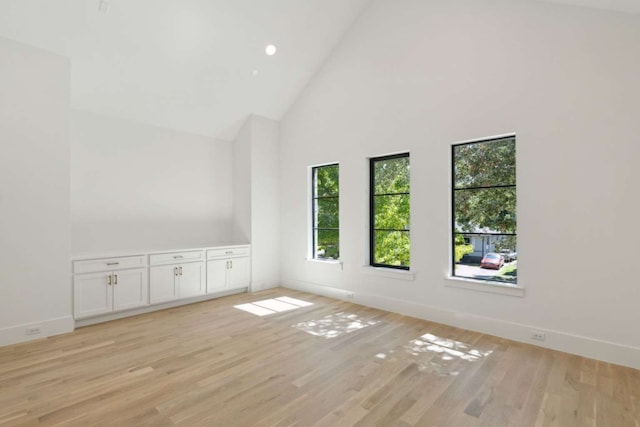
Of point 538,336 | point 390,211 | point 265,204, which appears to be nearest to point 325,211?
point 265,204

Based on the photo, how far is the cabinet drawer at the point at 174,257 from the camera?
15.4 feet

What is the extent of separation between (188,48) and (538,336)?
5.27 metres

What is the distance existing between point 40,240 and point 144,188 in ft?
5.38

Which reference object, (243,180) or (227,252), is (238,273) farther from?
(243,180)

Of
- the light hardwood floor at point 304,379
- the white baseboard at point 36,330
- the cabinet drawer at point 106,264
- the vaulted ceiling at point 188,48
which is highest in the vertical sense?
the vaulted ceiling at point 188,48

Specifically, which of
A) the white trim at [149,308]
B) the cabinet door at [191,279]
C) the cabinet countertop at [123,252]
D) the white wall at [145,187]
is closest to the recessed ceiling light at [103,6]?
the white wall at [145,187]

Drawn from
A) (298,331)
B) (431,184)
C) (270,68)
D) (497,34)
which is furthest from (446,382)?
(270,68)

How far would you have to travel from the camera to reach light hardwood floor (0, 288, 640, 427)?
2.28m

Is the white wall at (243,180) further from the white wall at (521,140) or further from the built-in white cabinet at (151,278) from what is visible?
the white wall at (521,140)

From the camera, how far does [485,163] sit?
13.0 ft

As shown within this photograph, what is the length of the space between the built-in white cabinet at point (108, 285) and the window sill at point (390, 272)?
3063mm

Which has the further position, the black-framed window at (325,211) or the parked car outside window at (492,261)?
the black-framed window at (325,211)

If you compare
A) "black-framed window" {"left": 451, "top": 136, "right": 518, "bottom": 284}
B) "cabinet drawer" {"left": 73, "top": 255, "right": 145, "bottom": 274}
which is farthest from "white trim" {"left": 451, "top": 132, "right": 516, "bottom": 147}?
"cabinet drawer" {"left": 73, "top": 255, "right": 145, "bottom": 274}

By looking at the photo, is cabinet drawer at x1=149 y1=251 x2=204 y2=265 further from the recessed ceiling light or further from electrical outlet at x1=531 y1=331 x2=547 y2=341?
electrical outlet at x1=531 y1=331 x2=547 y2=341
